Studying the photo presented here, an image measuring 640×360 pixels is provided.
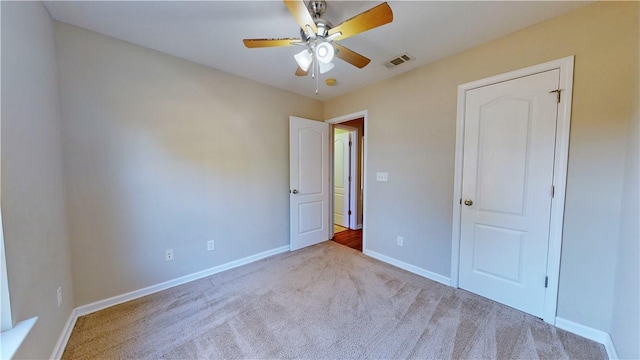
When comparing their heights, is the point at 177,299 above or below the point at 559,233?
below

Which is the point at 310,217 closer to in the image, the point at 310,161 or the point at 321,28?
the point at 310,161

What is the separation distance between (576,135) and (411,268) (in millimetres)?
1860

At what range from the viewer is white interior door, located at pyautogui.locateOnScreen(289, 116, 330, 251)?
10.6 feet

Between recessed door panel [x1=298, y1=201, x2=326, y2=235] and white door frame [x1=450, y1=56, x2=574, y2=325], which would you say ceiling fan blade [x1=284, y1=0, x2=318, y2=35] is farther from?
recessed door panel [x1=298, y1=201, x2=326, y2=235]

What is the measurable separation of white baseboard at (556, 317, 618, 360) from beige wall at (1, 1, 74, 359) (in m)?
3.24

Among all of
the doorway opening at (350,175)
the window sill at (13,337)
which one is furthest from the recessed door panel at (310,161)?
the window sill at (13,337)

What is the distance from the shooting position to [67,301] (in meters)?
1.69

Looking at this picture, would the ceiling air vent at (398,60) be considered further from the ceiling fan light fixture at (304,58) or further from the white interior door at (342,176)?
the white interior door at (342,176)

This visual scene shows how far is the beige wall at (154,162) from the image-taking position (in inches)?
72.4

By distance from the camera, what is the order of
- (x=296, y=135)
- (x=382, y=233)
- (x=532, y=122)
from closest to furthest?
(x=532, y=122) → (x=382, y=233) → (x=296, y=135)

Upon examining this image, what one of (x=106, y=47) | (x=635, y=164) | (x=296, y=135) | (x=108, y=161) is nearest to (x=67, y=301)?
(x=108, y=161)

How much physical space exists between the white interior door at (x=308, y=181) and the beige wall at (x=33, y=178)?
85.1 inches

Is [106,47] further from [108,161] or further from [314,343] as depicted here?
[314,343]

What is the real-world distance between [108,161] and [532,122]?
351 centimetres
